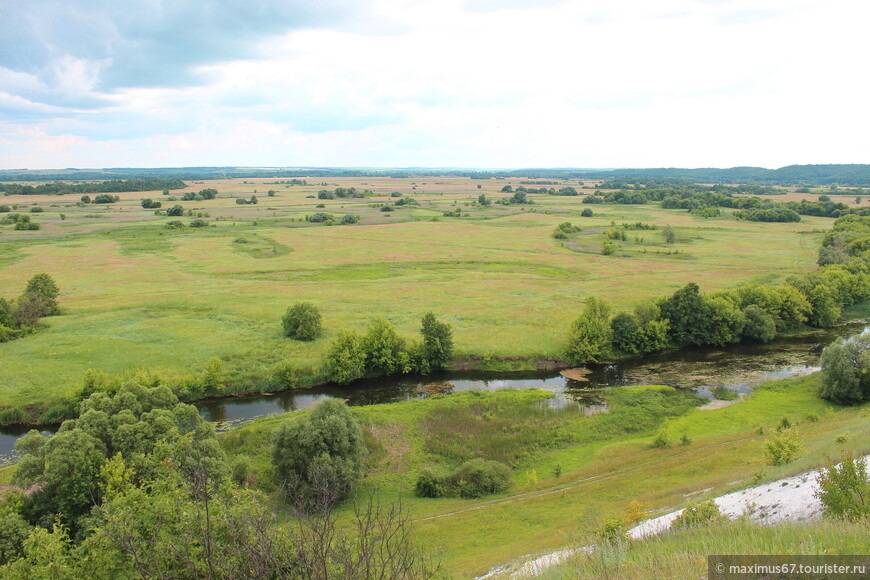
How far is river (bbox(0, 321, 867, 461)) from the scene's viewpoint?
37.2 metres

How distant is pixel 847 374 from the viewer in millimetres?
33938

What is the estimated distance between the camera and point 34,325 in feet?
153

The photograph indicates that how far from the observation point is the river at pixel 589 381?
122ft

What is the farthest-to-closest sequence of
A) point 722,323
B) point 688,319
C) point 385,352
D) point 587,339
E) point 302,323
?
point 722,323 < point 688,319 < point 302,323 < point 587,339 < point 385,352

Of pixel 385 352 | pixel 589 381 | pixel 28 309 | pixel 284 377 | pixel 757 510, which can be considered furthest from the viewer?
pixel 28 309

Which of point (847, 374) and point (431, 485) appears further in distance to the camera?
point (847, 374)

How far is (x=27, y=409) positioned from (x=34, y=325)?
16931 mm

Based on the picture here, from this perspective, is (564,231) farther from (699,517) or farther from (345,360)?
(699,517)

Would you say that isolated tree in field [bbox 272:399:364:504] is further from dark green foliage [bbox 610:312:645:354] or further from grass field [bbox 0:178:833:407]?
dark green foliage [bbox 610:312:645:354]

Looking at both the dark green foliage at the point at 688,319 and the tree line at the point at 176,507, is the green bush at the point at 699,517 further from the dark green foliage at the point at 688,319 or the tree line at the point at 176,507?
the dark green foliage at the point at 688,319

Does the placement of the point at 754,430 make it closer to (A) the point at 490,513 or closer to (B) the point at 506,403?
(B) the point at 506,403

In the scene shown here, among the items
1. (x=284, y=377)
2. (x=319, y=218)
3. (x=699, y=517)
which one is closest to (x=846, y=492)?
(x=699, y=517)

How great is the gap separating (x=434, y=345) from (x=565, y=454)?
51.8 feet

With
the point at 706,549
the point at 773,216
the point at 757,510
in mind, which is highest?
the point at 773,216
